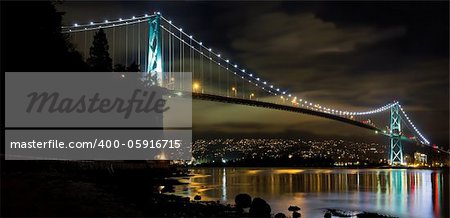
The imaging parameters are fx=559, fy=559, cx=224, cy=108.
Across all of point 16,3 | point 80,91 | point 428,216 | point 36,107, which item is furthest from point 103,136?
point 428,216

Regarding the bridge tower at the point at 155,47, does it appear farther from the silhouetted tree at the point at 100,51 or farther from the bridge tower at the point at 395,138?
the bridge tower at the point at 395,138

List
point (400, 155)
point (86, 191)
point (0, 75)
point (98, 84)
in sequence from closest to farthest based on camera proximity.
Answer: point (86, 191) → point (0, 75) → point (98, 84) → point (400, 155)

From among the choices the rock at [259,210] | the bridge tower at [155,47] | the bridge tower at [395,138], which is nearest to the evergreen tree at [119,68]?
the bridge tower at [155,47]

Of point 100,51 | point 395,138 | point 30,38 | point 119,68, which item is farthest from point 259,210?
point 395,138

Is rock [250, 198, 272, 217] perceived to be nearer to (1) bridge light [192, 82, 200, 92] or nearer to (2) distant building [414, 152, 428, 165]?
(1) bridge light [192, 82, 200, 92]

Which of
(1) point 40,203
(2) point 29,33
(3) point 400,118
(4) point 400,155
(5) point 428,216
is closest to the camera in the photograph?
(1) point 40,203

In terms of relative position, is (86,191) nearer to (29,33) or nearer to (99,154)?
(29,33)

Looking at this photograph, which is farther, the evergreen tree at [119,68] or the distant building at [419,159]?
the distant building at [419,159]

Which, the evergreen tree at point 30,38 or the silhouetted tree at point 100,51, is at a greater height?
the silhouetted tree at point 100,51

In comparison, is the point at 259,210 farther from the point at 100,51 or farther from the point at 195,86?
the point at 195,86

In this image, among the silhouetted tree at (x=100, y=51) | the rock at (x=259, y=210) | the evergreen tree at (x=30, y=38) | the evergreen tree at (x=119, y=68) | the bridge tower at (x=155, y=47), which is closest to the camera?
the rock at (x=259, y=210)

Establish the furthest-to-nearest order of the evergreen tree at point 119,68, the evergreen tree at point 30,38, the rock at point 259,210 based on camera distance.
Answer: the evergreen tree at point 119,68
the evergreen tree at point 30,38
the rock at point 259,210
